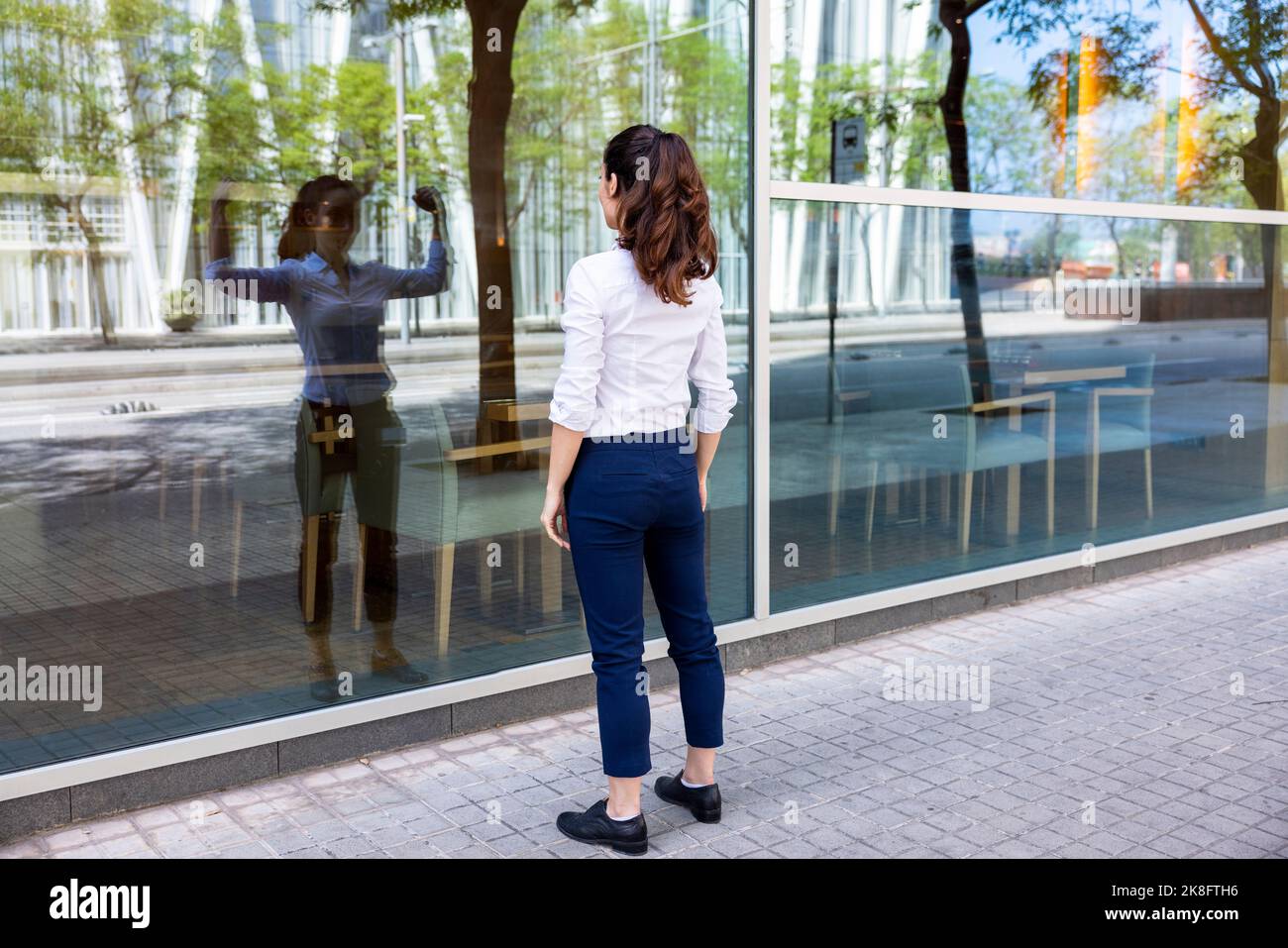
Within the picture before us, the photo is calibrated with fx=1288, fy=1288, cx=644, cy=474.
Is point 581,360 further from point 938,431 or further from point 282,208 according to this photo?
point 938,431

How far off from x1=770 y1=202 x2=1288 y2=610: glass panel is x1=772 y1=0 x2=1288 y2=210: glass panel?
229mm

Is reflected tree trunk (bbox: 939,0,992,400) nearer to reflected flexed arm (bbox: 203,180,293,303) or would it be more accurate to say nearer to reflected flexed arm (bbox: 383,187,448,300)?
reflected flexed arm (bbox: 383,187,448,300)

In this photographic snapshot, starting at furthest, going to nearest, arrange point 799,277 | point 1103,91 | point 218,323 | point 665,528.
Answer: point 1103,91 < point 799,277 < point 218,323 < point 665,528

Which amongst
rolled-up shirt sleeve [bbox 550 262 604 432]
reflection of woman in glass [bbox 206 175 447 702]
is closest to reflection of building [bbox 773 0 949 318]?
reflection of woman in glass [bbox 206 175 447 702]

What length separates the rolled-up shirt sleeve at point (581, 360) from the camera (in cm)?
344

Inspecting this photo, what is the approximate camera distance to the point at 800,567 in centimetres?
581

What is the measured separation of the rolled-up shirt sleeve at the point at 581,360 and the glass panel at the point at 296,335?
1.65 meters

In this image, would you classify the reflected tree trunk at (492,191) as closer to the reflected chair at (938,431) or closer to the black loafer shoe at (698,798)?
the reflected chair at (938,431)

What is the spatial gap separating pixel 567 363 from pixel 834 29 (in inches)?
121

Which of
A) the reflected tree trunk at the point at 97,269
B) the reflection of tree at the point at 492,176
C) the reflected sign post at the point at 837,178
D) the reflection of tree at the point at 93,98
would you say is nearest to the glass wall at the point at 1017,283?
the reflected sign post at the point at 837,178

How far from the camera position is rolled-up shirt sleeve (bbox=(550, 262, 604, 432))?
344 cm
